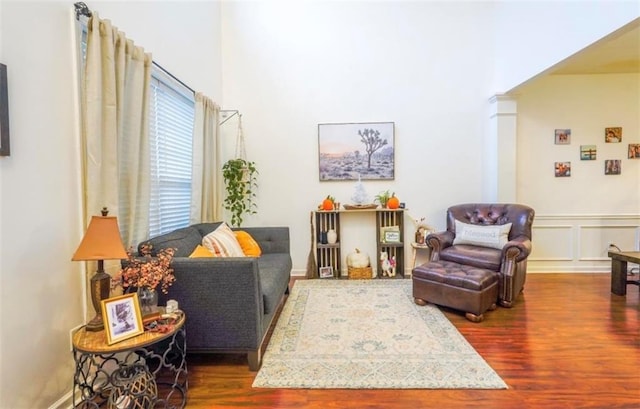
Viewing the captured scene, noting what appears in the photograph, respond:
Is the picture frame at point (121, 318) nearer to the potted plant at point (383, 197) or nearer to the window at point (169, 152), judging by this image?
the window at point (169, 152)

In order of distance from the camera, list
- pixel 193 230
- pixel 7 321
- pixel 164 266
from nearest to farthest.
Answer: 1. pixel 7 321
2. pixel 164 266
3. pixel 193 230

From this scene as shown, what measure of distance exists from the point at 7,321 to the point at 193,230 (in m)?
1.42

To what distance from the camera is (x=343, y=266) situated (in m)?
4.39

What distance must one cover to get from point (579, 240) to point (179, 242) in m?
4.86

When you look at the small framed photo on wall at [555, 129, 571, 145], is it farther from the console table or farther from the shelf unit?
the shelf unit

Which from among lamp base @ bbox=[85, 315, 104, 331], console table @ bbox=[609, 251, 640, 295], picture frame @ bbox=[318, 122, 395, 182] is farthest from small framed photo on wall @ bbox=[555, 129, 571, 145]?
lamp base @ bbox=[85, 315, 104, 331]

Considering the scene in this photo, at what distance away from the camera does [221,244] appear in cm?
271

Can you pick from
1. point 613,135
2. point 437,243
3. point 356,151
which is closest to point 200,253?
point 437,243

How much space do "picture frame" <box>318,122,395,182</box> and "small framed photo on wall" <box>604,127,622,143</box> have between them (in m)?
2.79

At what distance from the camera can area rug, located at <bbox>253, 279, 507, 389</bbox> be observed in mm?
1946

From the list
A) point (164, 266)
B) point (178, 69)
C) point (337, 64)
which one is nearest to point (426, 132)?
point (337, 64)

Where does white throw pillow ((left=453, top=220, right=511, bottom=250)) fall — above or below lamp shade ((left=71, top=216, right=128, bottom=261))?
below

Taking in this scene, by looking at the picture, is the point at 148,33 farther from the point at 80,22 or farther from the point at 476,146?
the point at 476,146

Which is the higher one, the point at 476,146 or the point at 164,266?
the point at 476,146
